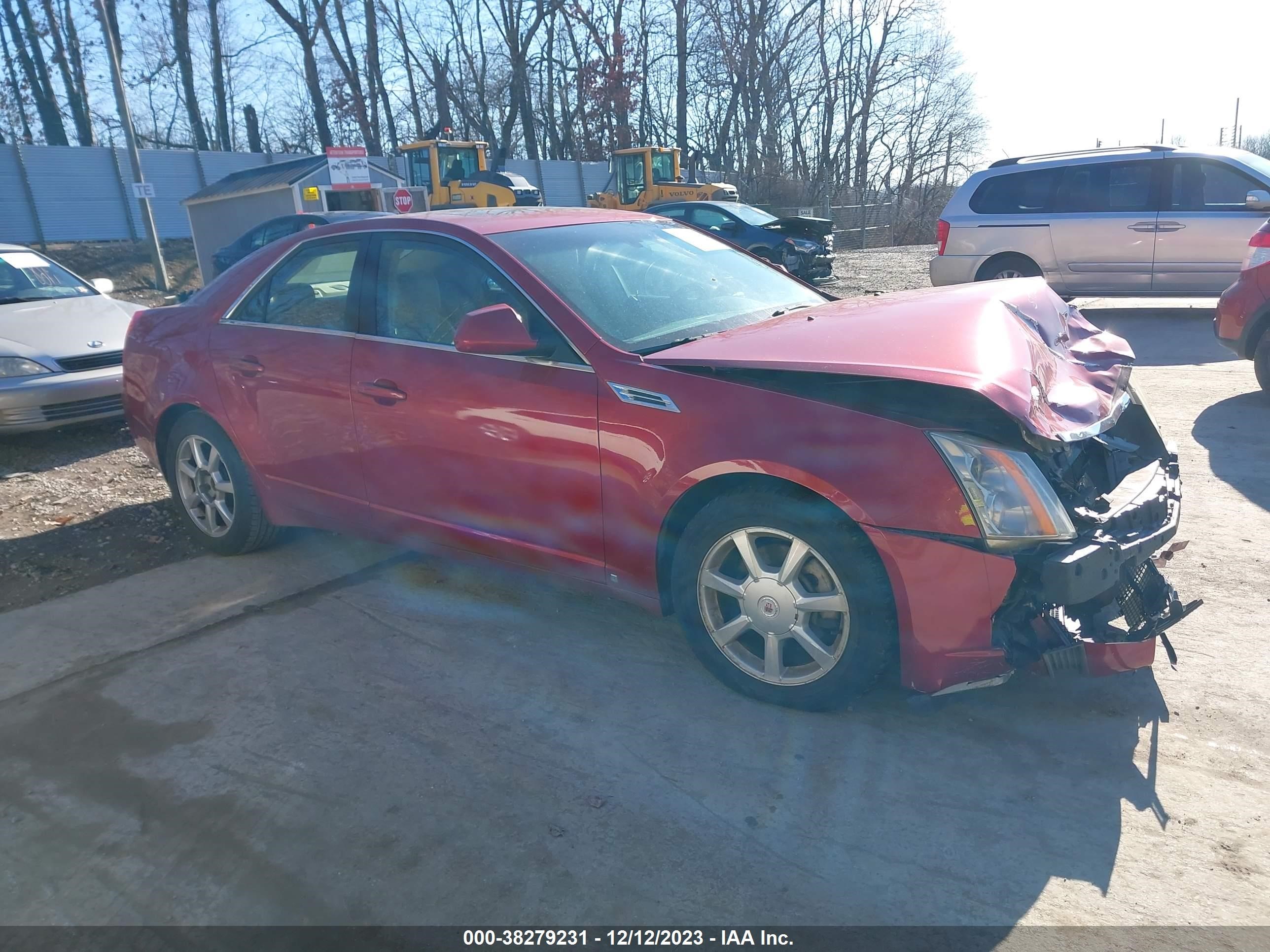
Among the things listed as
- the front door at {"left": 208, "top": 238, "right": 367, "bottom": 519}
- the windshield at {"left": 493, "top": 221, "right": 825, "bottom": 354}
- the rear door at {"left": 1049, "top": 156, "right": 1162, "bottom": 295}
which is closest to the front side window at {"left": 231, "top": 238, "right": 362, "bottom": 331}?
the front door at {"left": 208, "top": 238, "right": 367, "bottom": 519}

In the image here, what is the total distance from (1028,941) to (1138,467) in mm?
2022

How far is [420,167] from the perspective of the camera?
24906 mm

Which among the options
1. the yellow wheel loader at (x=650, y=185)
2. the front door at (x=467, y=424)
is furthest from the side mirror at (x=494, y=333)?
the yellow wheel loader at (x=650, y=185)

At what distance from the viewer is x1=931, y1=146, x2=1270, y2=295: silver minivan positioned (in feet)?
31.8

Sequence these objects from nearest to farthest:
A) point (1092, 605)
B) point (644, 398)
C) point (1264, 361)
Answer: point (1092, 605) < point (644, 398) < point (1264, 361)

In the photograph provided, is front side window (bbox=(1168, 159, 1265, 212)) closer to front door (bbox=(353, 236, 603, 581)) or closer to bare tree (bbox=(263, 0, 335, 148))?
front door (bbox=(353, 236, 603, 581))

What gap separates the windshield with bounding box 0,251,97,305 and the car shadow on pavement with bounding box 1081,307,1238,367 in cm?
919

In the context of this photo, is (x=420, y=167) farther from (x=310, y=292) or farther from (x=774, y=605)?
(x=774, y=605)

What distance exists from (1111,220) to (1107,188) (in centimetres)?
36

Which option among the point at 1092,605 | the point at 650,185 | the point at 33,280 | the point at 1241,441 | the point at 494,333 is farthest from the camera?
the point at 650,185

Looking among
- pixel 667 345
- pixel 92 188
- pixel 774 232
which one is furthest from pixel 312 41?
pixel 667 345

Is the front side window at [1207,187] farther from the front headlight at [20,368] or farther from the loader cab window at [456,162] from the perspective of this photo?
the loader cab window at [456,162]

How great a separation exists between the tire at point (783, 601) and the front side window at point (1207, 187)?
9.13 metres

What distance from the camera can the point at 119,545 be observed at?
16.8 feet
